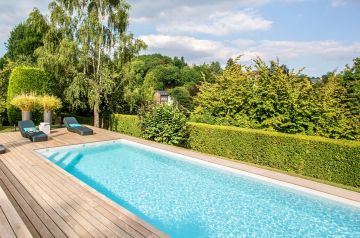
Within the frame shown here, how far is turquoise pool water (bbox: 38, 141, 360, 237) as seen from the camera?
5.27m

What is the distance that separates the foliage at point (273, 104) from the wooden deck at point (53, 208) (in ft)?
25.6

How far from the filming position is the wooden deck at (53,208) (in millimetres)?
3930

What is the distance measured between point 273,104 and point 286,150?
9.13 ft

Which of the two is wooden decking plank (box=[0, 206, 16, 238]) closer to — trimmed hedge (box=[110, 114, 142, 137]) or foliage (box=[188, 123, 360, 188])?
foliage (box=[188, 123, 360, 188])

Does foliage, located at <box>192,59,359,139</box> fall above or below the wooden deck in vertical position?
above

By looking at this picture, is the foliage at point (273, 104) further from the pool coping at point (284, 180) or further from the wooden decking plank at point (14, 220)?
the wooden decking plank at point (14, 220)

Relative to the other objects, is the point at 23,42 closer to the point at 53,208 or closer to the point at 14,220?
the point at 53,208

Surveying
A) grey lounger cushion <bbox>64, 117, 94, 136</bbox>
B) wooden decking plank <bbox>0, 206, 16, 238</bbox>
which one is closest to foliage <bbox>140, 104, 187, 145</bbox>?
grey lounger cushion <bbox>64, 117, 94, 136</bbox>

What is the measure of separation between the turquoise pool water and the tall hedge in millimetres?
8442

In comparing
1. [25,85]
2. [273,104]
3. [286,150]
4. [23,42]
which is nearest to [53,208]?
[286,150]

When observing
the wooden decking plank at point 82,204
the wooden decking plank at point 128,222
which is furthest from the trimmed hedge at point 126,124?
the wooden decking plank at point 128,222

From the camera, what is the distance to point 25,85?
1573cm

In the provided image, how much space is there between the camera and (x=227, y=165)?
28.0ft

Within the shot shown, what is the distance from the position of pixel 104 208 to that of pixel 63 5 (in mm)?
15539
